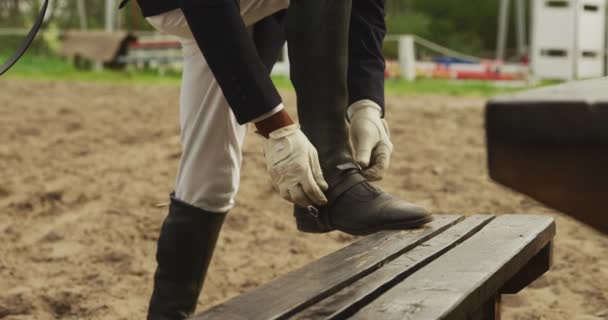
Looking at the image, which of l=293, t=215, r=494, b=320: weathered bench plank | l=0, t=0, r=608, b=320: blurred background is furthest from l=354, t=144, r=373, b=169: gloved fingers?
l=0, t=0, r=608, b=320: blurred background

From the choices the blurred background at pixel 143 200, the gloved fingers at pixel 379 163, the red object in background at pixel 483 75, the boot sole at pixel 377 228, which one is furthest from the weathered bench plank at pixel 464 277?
the red object in background at pixel 483 75

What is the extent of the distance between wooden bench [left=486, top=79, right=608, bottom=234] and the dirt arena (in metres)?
1.45

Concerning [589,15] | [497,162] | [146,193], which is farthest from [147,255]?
[589,15]

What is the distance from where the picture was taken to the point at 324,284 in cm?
114

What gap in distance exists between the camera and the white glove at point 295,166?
1.41 m

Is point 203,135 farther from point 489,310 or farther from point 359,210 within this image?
point 489,310

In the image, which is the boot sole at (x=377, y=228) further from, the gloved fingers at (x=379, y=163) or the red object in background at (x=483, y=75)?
the red object in background at (x=483, y=75)

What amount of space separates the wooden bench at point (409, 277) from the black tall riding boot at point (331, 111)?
0.23ft

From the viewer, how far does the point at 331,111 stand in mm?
1566

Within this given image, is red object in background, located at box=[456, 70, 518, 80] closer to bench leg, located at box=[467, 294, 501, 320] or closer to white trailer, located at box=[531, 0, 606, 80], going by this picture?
white trailer, located at box=[531, 0, 606, 80]

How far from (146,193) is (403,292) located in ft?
7.98

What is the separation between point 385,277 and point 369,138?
0.53 metres

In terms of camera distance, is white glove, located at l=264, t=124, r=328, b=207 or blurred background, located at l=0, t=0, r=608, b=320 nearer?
white glove, located at l=264, t=124, r=328, b=207

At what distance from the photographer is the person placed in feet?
4.55
